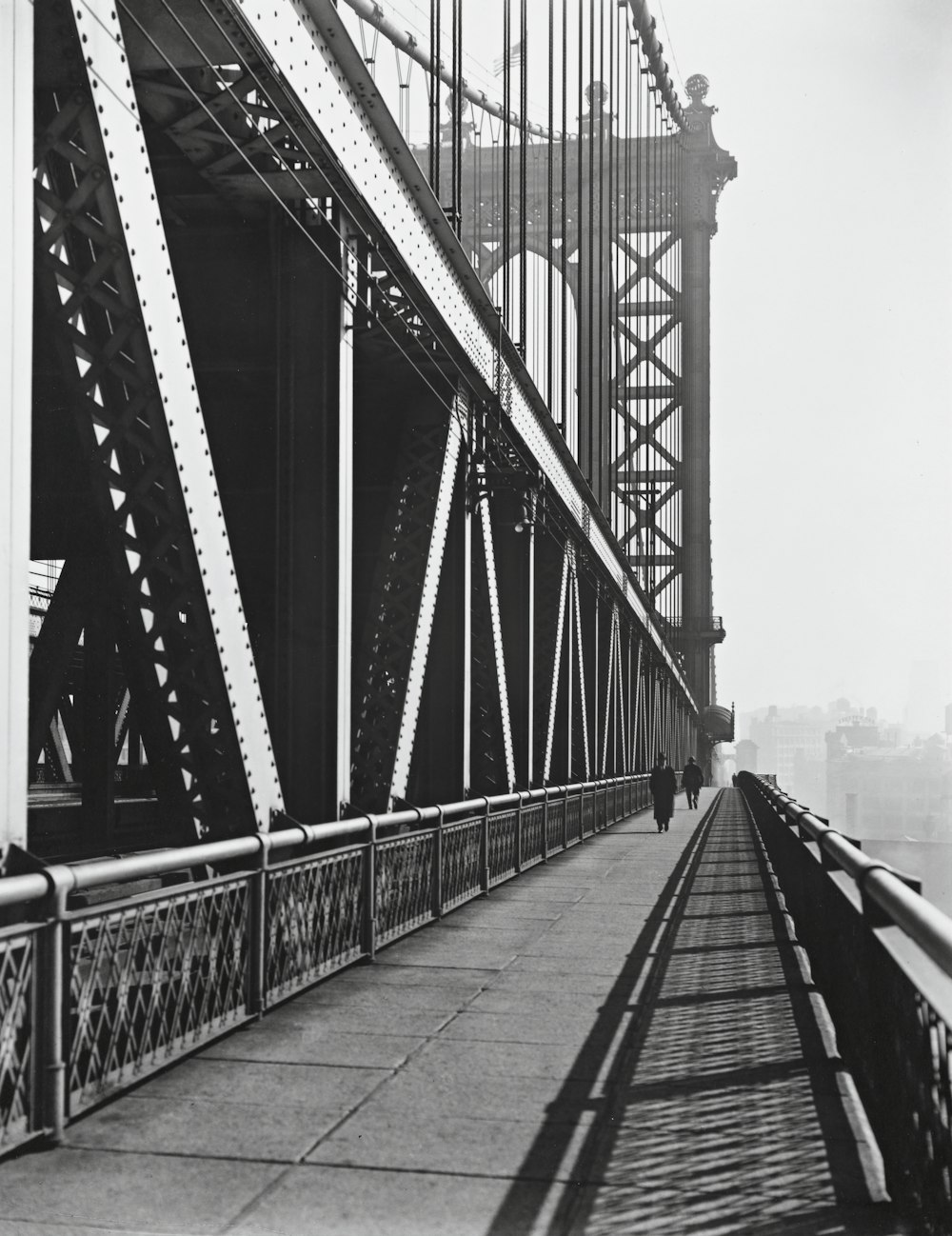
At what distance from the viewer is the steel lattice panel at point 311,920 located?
7707 mm

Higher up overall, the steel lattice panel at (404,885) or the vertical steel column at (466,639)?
the vertical steel column at (466,639)

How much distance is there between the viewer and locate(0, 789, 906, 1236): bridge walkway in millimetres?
4289

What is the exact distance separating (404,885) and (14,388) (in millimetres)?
6240

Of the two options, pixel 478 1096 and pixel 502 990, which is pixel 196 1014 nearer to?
pixel 478 1096

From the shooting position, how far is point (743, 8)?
25.8m

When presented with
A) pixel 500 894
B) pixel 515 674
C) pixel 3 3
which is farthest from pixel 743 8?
pixel 3 3

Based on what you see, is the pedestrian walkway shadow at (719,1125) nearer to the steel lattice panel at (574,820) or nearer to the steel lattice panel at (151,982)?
the steel lattice panel at (151,982)

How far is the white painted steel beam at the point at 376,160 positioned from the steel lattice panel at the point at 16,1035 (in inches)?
183

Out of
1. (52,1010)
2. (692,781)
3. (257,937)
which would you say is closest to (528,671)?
(257,937)

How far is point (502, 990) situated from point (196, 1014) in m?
2.13

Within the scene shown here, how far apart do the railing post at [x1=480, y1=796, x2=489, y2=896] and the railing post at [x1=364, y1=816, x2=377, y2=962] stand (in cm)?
431

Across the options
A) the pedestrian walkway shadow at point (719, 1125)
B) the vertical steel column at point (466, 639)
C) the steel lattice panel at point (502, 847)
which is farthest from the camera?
the steel lattice panel at point (502, 847)

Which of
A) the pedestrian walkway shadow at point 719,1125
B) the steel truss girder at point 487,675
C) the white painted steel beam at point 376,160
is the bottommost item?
the pedestrian walkway shadow at point 719,1125

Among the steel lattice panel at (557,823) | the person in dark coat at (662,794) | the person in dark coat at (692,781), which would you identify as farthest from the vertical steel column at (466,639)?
the person in dark coat at (692,781)
